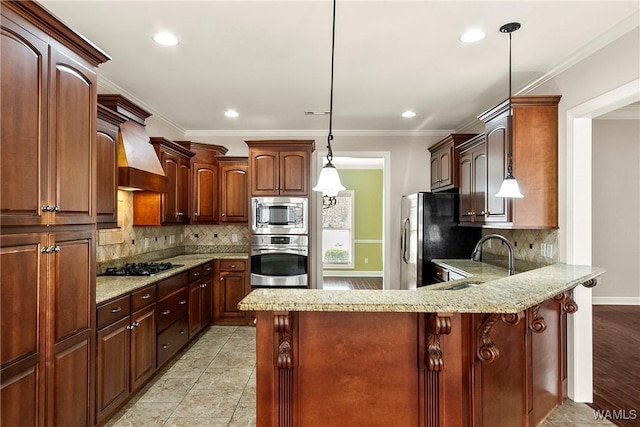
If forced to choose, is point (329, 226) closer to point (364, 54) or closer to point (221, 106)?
point (221, 106)

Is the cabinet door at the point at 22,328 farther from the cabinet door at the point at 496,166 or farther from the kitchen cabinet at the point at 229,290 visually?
the cabinet door at the point at 496,166

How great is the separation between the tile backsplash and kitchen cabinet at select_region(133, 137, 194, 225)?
0.12 m

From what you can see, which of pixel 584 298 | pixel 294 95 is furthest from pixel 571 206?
pixel 294 95

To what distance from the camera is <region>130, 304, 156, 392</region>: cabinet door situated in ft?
9.05

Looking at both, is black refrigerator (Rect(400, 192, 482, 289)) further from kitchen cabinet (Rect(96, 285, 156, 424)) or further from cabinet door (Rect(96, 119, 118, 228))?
cabinet door (Rect(96, 119, 118, 228))

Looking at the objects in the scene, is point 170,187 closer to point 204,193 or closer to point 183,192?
point 183,192

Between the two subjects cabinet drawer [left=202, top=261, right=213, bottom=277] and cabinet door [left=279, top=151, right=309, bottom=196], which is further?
Result: cabinet door [left=279, top=151, right=309, bottom=196]

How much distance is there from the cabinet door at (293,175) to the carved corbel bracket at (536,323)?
9.54ft

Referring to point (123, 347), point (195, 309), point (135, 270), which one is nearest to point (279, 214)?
point (195, 309)

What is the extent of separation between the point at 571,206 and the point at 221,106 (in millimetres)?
3608

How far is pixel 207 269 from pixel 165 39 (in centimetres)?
278

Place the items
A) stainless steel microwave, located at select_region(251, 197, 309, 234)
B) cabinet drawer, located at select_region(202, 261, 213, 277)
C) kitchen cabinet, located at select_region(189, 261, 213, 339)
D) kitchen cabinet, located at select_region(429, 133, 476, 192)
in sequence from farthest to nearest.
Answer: stainless steel microwave, located at select_region(251, 197, 309, 234)
cabinet drawer, located at select_region(202, 261, 213, 277)
kitchen cabinet, located at select_region(429, 133, 476, 192)
kitchen cabinet, located at select_region(189, 261, 213, 339)

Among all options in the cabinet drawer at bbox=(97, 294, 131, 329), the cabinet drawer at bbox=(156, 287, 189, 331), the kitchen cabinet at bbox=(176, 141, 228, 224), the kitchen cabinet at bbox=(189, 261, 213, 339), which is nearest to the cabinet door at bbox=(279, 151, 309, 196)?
the kitchen cabinet at bbox=(176, 141, 228, 224)

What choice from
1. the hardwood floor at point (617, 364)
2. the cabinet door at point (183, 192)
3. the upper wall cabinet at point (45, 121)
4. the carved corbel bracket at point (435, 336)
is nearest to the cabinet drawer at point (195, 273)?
the cabinet door at point (183, 192)
